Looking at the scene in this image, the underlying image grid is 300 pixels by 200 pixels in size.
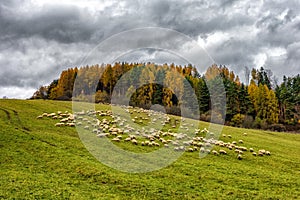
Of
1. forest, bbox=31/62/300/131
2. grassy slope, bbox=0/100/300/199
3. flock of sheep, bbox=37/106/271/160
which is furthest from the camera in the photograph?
forest, bbox=31/62/300/131

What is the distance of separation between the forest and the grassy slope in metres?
30.4

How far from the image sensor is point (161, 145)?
22.7 meters

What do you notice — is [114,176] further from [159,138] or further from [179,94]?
[179,94]

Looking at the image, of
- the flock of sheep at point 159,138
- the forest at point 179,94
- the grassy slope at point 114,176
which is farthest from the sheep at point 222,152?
the forest at point 179,94

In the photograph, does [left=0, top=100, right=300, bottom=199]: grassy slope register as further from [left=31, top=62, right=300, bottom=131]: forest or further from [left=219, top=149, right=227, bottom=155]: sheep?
[left=31, top=62, right=300, bottom=131]: forest

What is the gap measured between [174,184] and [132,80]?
54.6 m

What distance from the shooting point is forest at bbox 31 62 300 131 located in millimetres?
60281

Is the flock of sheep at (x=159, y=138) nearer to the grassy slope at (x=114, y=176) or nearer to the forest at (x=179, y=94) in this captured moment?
the grassy slope at (x=114, y=176)

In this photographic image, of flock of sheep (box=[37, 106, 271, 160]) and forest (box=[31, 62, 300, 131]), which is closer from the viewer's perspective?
Answer: flock of sheep (box=[37, 106, 271, 160])

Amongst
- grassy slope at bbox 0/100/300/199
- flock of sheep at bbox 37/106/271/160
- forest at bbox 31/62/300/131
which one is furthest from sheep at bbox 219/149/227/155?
forest at bbox 31/62/300/131

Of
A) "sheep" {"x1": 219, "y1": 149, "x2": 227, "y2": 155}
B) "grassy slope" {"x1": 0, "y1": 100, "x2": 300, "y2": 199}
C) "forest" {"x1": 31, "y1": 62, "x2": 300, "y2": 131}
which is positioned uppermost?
"forest" {"x1": 31, "y1": 62, "x2": 300, "y2": 131}

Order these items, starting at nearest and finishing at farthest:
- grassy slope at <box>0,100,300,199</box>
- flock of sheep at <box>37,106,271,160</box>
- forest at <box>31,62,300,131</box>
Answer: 1. grassy slope at <box>0,100,300,199</box>
2. flock of sheep at <box>37,106,271,160</box>
3. forest at <box>31,62,300,131</box>

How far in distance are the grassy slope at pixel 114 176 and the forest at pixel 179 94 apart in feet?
99.7

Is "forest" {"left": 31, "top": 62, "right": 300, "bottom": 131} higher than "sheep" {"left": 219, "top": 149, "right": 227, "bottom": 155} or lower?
higher
